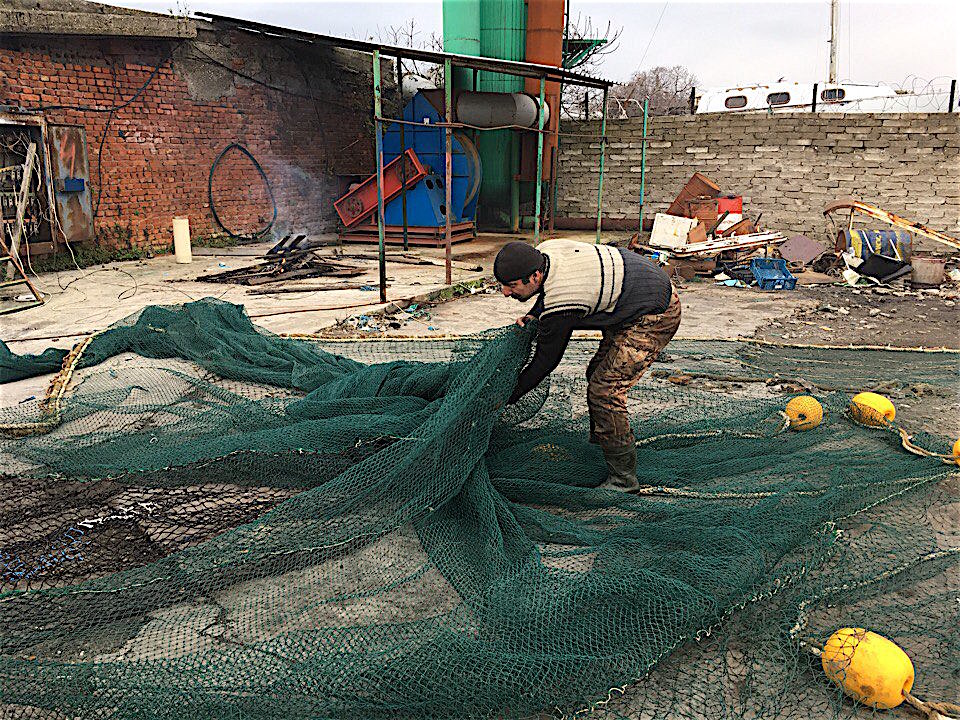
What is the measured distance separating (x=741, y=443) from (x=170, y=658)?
3.07 metres

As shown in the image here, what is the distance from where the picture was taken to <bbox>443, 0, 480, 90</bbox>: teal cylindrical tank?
15.1 m

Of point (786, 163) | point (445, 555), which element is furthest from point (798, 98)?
point (445, 555)

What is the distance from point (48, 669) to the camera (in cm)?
226

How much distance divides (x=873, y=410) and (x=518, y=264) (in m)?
2.62

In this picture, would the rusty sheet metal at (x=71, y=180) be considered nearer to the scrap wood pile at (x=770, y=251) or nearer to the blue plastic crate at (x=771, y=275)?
the scrap wood pile at (x=770, y=251)

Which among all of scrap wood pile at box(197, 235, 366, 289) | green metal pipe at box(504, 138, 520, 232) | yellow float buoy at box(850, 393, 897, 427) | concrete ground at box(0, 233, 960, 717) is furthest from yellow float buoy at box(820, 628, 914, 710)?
green metal pipe at box(504, 138, 520, 232)

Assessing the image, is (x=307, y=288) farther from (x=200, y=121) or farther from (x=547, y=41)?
(x=547, y=41)

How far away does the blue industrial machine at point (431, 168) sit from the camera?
531 inches

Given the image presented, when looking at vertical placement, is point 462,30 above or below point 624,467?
above

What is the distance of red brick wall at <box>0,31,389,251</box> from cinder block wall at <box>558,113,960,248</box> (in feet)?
17.4

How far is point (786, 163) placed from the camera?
14.4 meters

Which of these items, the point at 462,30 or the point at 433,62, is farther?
the point at 462,30

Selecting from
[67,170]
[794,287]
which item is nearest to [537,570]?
[794,287]

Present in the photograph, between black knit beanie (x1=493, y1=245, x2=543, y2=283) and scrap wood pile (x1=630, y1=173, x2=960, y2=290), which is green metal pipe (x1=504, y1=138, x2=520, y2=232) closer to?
scrap wood pile (x1=630, y1=173, x2=960, y2=290)
